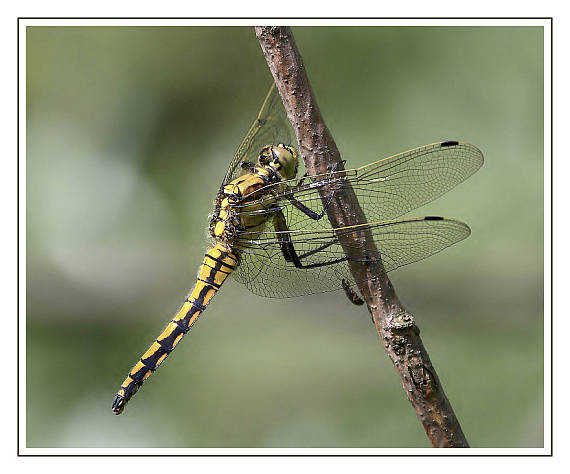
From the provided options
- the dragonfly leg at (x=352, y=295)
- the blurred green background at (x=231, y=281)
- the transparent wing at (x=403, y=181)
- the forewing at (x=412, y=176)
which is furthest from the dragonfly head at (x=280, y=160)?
the blurred green background at (x=231, y=281)

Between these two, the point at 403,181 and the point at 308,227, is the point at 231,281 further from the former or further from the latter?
the point at 403,181

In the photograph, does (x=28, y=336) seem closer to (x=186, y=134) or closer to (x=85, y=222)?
(x=85, y=222)

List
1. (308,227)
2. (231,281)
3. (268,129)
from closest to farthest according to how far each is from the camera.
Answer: (308,227) < (268,129) < (231,281)

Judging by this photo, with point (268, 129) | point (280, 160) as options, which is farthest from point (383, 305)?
point (268, 129)

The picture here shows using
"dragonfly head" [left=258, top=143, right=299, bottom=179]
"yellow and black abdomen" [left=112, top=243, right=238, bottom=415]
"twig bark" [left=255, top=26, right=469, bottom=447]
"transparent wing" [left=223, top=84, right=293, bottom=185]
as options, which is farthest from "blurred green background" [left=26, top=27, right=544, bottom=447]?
"twig bark" [left=255, top=26, right=469, bottom=447]

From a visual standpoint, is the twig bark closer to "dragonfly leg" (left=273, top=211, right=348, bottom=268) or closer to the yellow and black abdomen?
"dragonfly leg" (left=273, top=211, right=348, bottom=268)
